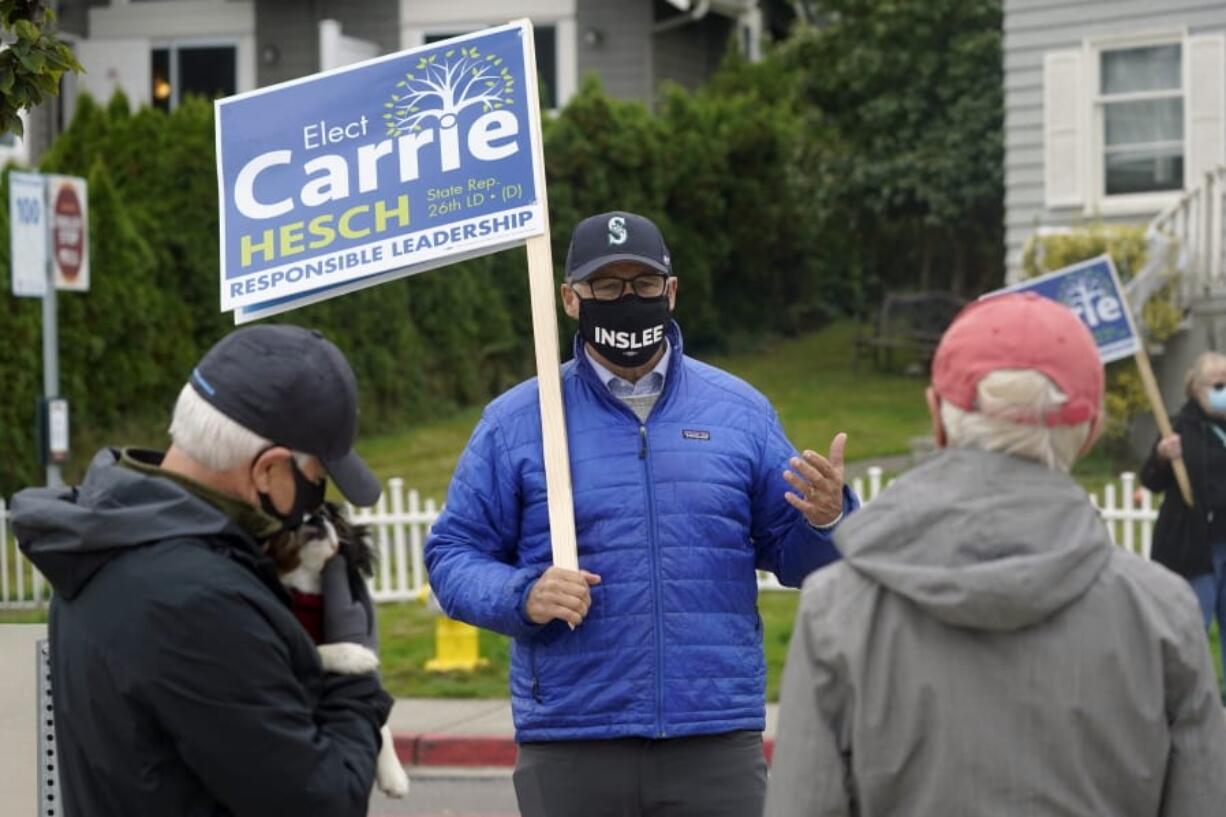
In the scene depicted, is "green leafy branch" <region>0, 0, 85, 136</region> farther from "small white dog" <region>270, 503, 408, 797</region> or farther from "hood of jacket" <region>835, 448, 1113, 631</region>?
"hood of jacket" <region>835, 448, 1113, 631</region>

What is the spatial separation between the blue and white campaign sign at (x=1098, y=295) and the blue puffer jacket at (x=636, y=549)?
7.21 meters

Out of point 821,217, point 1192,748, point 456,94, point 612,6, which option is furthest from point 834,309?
point 1192,748

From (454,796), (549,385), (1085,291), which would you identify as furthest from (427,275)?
(549,385)

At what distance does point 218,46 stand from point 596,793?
1032 inches

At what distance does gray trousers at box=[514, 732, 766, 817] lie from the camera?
4.55m

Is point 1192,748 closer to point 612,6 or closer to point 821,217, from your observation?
point 821,217

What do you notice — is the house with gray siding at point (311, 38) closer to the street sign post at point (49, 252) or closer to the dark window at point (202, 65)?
the dark window at point (202, 65)

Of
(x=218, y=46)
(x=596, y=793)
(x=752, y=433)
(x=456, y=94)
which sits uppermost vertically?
(x=218, y=46)

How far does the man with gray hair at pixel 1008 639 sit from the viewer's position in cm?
295

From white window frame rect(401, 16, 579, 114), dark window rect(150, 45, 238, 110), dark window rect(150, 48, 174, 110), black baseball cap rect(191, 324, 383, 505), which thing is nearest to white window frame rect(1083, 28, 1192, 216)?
white window frame rect(401, 16, 579, 114)

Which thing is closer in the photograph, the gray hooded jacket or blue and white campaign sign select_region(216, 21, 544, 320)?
the gray hooded jacket

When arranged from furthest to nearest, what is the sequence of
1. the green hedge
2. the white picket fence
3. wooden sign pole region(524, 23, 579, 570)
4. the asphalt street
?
the green hedge
the white picket fence
the asphalt street
wooden sign pole region(524, 23, 579, 570)

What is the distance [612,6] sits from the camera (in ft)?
91.9

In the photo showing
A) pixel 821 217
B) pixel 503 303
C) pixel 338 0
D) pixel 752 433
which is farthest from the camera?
pixel 338 0
